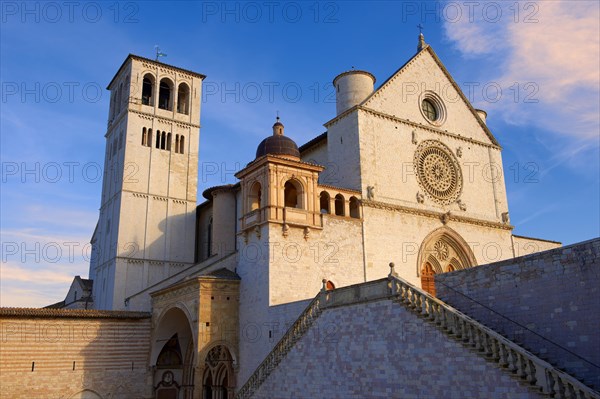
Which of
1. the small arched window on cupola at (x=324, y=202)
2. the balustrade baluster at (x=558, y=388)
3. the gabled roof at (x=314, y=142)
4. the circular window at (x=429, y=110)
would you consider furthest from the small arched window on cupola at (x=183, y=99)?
the balustrade baluster at (x=558, y=388)

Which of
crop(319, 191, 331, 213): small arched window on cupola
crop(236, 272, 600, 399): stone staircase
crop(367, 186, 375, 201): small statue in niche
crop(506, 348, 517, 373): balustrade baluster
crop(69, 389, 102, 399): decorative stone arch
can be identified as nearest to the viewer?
crop(236, 272, 600, 399): stone staircase

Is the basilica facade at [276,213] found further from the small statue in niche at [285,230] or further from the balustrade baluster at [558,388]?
the balustrade baluster at [558,388]

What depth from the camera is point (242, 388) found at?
2072 centimetres

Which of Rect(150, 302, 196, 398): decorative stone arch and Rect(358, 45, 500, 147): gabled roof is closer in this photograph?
Rect(150, 302, 196, 398): decorative stone arch

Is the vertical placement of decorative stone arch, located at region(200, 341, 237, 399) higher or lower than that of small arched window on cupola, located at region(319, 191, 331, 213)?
lower

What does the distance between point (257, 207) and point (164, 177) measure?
14009 mm

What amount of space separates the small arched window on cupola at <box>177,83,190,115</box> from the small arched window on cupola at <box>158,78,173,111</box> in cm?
74

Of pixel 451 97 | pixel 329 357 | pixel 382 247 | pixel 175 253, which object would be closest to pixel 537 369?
pixel 329 357

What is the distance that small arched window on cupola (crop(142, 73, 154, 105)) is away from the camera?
3691 centimetres

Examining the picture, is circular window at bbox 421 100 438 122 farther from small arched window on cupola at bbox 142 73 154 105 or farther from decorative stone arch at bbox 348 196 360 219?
small arched window on cupola at bbox 142 73 154 105

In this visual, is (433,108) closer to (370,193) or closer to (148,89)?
(370,193)

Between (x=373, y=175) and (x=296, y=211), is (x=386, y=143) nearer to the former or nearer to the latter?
(x=373, y=175)

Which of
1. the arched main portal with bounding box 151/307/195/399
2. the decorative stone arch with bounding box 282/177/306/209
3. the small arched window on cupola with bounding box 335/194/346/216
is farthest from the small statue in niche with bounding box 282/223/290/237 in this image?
the arched main portal with bounding box 151/307/195/399

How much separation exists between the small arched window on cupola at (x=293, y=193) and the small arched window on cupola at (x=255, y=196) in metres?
1.20
